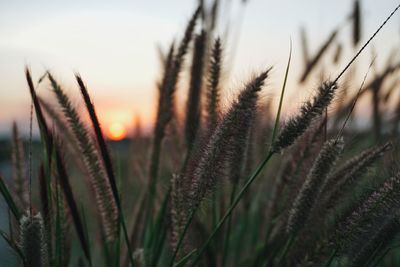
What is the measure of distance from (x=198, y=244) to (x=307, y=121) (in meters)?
0.50

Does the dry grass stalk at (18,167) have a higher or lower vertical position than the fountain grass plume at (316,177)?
higher

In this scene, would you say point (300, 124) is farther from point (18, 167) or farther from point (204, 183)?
point (18, 167)

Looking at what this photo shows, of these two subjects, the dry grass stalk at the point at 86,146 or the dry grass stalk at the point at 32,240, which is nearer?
the dry grass stalk at the point at 32,240

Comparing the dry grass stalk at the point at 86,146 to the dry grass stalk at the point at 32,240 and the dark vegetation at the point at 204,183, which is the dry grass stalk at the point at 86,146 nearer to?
the dark vegetation at the point at 204,183

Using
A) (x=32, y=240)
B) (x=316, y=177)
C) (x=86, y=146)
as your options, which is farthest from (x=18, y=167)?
(x=316, y=177)

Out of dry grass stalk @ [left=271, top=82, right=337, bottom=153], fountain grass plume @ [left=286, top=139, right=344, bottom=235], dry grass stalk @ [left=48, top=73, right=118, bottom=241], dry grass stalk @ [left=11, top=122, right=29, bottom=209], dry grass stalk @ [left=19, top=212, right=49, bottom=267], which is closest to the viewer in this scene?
dry grass stalk @ [left=19, top=212, right=49, bottom=267]

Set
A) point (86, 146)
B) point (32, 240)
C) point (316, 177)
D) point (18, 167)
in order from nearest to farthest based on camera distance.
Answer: point (32, 240) → point (316, 177) → point (86, 146) → point (18, 167)

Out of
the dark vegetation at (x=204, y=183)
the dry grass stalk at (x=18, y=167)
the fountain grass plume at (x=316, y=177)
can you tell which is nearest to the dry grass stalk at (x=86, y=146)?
the dark vegetation at (x=204, y=183)

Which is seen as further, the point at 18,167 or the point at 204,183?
the point at 18,167

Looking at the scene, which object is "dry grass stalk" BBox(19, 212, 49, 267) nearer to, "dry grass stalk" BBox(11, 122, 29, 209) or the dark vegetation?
the dark vegetation

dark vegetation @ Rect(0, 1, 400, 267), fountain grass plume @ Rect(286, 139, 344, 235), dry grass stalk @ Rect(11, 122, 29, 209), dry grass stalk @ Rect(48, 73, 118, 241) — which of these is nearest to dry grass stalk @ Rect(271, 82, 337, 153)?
dark vegetation @ Rect(0, 1, 400, 267)

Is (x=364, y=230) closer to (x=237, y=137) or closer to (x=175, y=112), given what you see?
(x=237, y=137)

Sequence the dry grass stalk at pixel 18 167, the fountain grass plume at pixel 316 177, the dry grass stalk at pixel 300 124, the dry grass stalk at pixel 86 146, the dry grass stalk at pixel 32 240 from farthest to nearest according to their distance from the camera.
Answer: the dry grass stalk at pixel 18 167 < the dry grass stalk at pixel 86 146 < the fountain grass plume at pixel 316 177 < the dry grass stalk at pixel 300 124 < the dry grass stalk at pixel 32 240

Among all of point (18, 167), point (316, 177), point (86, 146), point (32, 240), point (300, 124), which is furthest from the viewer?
point (18, 167)
